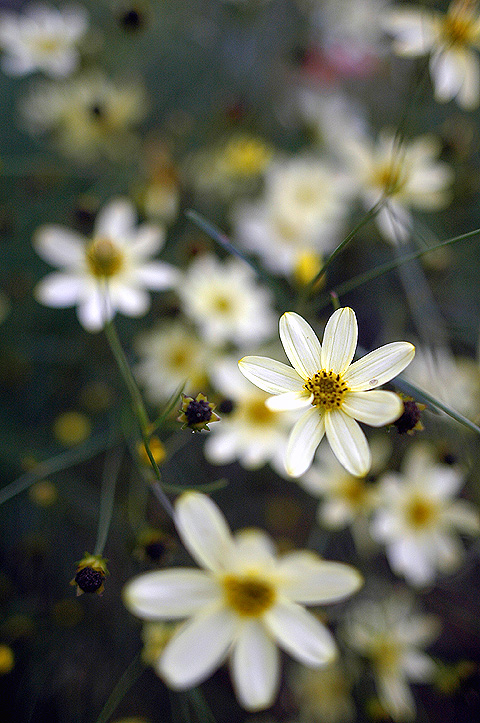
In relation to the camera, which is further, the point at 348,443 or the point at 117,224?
the point at 117,224

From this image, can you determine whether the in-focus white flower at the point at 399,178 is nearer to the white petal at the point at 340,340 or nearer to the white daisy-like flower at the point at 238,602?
the white petal at the point at 340,340

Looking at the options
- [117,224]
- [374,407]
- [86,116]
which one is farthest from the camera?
[86,116]

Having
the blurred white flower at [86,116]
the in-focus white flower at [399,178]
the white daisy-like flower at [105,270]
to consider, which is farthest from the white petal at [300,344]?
the blurred white flower at [86,116]

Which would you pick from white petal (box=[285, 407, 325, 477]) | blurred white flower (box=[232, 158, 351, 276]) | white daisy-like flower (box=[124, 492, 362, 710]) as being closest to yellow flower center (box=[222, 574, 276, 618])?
white daisy-like flower (box=[124, 492, 362, 710])

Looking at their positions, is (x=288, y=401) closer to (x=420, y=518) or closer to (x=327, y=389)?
(x=327, y=389)

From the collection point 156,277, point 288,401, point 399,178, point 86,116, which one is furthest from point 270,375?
point 86,116

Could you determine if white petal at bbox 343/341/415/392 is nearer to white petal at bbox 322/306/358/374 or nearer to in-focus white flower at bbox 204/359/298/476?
white petal at bbox 322/306/358/374
